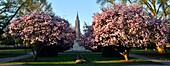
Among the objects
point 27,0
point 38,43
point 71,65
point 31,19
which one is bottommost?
point 71,65

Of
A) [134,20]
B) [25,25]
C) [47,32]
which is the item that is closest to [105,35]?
[134,20]

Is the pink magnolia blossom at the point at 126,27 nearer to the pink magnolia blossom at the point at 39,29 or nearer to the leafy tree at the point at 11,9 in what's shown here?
the pink magnolia blossom at the point at 39,29

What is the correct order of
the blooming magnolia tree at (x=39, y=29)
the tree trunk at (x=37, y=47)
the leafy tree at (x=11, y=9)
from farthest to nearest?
the leafy tree at (x=11, y=9) < the tree trunk at (x=37, y=47) < the blooming magnolia tree at (x=39, y=29)

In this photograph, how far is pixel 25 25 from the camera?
26781 millimetres

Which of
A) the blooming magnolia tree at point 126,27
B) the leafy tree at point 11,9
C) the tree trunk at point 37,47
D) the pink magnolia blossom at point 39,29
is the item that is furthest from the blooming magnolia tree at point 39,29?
the leafy tree at point 11,9

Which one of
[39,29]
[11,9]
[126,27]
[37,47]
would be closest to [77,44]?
[11,9]

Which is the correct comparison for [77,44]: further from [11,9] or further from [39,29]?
[39,29]

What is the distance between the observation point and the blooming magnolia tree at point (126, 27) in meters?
26.8

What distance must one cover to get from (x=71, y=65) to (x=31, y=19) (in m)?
5.85

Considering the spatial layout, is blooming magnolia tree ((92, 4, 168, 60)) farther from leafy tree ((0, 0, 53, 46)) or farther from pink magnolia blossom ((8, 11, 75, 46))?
leafy tree ((0, 0, 53, 46))

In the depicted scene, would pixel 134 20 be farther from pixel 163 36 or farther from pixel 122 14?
pixel 163 36

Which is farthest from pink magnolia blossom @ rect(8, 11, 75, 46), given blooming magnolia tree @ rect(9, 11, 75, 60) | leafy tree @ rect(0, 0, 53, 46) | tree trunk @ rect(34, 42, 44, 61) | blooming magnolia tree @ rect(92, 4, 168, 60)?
leafy tree @ rect(0, 0, 53, 46)

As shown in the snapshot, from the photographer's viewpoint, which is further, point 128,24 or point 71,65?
point 128,24

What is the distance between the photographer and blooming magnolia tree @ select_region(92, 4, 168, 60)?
26.8 m
